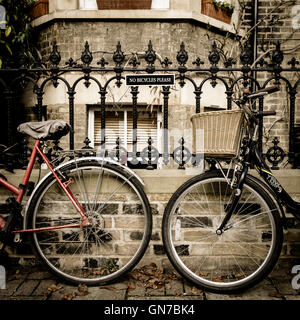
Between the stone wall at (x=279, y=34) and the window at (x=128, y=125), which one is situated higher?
the stone wall at (x=279, y=34)

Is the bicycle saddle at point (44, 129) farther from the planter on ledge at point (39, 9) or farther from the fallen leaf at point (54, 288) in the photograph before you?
the planter on ledge at point (39, 9)

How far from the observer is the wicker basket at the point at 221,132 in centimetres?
225

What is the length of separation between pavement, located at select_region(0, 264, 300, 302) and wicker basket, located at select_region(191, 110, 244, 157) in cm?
109

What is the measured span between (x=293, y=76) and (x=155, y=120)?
2.85 m

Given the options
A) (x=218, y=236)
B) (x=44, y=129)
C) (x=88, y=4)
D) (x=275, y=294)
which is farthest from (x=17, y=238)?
(x=88, y=4)

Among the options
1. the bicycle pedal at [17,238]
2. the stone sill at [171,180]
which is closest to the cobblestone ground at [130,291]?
the bicycle pedal at [17,238]

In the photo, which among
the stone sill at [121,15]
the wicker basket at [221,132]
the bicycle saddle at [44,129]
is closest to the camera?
the wicker basket at [221,132]

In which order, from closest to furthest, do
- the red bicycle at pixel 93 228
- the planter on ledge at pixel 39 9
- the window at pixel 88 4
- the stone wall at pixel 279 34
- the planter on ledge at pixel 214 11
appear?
the red bicycle at pixel 93 228, the window at pixel 88 4, the planter on ledge at pixel 39 9, the planter on ledge at pixel 214 11, the stone wall at pixel 279 34

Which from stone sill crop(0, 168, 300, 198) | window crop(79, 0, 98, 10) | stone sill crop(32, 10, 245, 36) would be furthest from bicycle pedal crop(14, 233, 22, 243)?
window crop(79, 0, 98, 10)

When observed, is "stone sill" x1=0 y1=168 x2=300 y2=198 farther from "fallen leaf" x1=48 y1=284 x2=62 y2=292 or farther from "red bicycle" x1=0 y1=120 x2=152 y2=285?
"fallen leaf" x1=48 y1=284 x2=62 y2=292

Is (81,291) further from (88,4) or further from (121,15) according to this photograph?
(88,4)

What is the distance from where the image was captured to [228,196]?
2.81m
